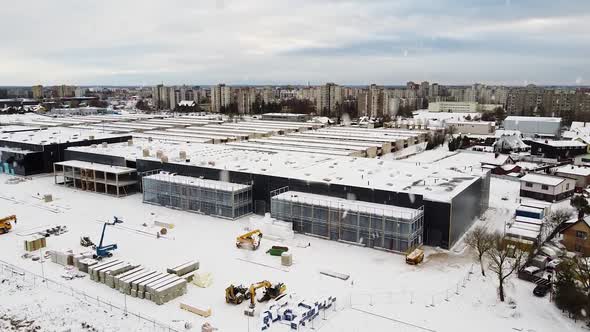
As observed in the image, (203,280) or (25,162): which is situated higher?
(25,162)

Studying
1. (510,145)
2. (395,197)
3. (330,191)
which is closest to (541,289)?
(395,197)

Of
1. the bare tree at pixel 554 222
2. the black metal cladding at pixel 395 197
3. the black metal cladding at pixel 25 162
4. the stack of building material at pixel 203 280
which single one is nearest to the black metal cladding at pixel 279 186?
the black metal cladding at pixel 395 197

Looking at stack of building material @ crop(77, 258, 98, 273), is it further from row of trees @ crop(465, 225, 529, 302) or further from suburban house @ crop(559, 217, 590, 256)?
suburban house @ crop(559, 217, 590, 256)

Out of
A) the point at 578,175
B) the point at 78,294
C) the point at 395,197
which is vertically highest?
the point at 395,197

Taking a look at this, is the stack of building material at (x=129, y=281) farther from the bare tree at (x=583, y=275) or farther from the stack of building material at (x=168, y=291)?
the bare tree at (x=583, y=275)

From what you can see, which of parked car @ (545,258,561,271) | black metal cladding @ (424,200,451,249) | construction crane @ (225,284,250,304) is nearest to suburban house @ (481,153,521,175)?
black metal cladding @ (424,200,451,249)

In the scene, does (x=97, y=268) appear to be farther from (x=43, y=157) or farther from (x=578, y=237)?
(x=43, y=157)
